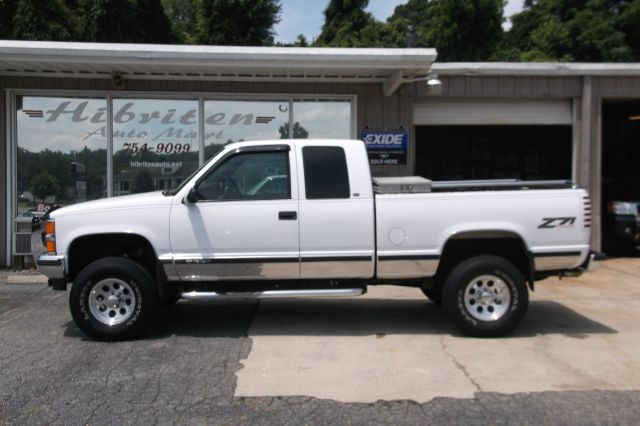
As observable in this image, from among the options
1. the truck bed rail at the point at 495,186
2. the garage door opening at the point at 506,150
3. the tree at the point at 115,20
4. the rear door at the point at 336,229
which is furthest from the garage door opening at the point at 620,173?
the tree at the point at 115,20

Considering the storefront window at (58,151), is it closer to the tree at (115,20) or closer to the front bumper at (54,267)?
the front bumper at (54,267)

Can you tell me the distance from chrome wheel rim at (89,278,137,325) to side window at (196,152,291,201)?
1238mm

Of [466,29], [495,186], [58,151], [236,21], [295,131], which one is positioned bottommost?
[495,186]

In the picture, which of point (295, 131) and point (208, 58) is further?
point (295, 131)

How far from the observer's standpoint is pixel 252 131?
10.7 metres

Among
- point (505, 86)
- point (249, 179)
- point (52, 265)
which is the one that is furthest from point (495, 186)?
point (505, 86)

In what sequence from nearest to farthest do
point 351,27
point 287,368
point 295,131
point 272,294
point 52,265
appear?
point 287,368 < point 52,265 < point 272,294 < point 295,131 < point 351,27

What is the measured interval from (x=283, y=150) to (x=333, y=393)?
105 inches

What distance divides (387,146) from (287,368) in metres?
6.09

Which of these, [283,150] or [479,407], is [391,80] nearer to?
[283,150]

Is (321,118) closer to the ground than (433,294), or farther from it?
farther from it

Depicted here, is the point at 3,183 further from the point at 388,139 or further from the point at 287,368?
the point at 287,368

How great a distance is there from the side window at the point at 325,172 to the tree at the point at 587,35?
24096mm

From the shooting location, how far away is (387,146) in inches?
Result: 422
